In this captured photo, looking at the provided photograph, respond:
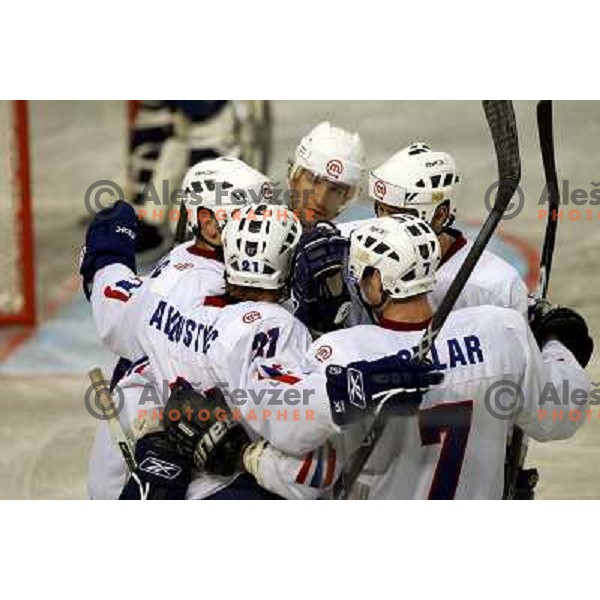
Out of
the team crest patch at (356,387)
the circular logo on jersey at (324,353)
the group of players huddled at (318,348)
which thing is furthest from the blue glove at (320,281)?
the team crest patch at (356,387)

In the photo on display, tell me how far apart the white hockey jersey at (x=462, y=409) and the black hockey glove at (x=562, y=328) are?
1.1 inches

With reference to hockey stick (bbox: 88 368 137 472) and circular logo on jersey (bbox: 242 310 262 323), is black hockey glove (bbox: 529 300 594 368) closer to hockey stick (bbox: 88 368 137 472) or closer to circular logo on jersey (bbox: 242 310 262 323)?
circular logo on jersey (bbox: 242 310 262 323)

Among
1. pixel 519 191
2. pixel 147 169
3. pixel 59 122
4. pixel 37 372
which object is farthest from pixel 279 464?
pixel 59 122

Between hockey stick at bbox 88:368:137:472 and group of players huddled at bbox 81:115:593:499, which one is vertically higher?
group of players huddled at bbox 81:115:593:499

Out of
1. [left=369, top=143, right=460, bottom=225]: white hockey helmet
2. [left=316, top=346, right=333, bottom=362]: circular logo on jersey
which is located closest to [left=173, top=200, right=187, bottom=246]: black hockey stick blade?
[left=369, top=143, right=460, bottom=225]: white hockey helmet

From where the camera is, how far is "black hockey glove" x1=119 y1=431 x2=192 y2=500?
324 cm

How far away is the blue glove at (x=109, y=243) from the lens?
3451 millimetres

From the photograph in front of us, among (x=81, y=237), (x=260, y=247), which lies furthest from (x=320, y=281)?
(x=81, y=237)

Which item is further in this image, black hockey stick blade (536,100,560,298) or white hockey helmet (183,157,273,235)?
black hockey stick blade (536,100,560,298)

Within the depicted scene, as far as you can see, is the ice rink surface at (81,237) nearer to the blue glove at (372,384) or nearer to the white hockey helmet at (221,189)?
the blue glove at (372,384)

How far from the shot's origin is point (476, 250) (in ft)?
10.4

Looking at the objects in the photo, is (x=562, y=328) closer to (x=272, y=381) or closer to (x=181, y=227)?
(x=272, y=381)

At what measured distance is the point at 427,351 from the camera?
3.03 meters

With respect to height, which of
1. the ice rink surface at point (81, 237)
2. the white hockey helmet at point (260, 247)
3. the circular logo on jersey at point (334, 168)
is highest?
the circular logo on jersey at point (334, 168)
